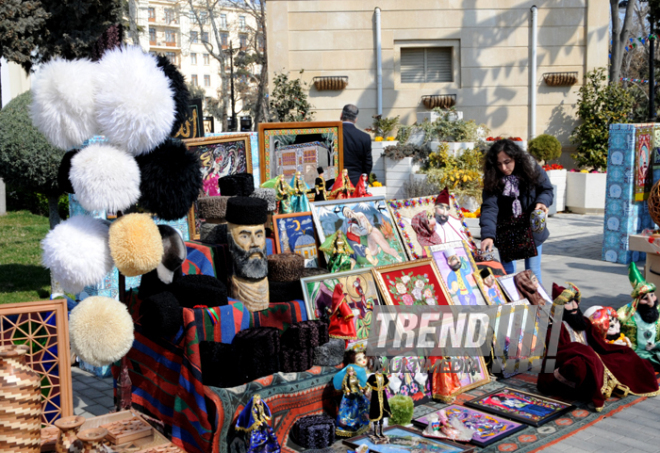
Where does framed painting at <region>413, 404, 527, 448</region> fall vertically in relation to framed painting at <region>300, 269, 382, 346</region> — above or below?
below

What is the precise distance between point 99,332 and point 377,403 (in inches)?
63.3

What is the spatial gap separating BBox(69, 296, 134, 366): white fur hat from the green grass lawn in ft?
6.79

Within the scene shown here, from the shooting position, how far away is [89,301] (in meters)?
3.04

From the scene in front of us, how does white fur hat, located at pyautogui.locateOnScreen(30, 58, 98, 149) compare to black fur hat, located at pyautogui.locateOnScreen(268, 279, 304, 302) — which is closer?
white fur hat, located at pyautogui.locateOnScreen(30, 58, 98, 149)

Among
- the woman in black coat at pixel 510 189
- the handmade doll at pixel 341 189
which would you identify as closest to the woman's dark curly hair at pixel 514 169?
the woman in black coat at pixel 510 189

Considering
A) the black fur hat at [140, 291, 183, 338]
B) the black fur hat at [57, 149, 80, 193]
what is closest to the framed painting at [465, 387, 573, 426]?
the black fur hat at [140, 291, 183, 338]

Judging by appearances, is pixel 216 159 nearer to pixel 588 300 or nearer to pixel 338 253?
pixel 338 253

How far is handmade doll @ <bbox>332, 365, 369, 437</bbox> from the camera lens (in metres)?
3.68

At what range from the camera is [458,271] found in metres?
4.86

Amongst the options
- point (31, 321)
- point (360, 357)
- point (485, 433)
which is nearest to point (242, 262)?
point (360, 357)

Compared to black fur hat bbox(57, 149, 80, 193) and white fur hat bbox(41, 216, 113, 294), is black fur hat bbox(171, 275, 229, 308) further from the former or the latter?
black fur hat bbox(57, 149, 80, 193)

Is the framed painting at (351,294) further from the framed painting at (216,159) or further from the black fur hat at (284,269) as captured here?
the framed painting at (216,159)

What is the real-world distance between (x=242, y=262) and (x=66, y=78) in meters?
1.43

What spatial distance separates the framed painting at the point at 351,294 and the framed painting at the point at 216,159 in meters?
1.30
